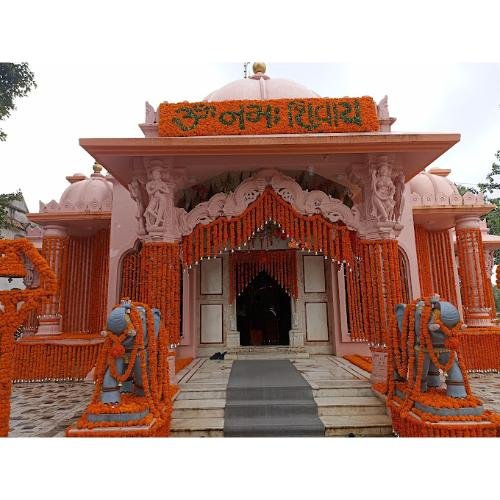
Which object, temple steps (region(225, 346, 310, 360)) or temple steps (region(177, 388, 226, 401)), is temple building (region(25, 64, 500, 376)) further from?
temple steps (region(177, 388, 226, 401))

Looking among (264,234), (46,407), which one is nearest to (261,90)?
(264,234)

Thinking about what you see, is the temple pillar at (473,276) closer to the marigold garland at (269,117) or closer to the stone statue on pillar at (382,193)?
the stone statue on pillar at (382,193)

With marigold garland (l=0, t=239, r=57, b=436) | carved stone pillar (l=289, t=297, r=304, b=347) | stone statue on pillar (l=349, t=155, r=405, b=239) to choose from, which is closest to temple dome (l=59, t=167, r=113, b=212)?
carved stone pillar (l=289, t=297, r=304, b=347)

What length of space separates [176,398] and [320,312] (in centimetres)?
480

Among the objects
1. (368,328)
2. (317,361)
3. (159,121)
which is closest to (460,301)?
(317,361)

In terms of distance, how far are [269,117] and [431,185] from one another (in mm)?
5938

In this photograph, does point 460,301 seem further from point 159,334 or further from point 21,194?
point 21,194

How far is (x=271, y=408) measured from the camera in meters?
4.73

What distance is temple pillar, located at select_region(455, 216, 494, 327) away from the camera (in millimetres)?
8594

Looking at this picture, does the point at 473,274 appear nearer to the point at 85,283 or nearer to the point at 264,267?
the point at 264,267

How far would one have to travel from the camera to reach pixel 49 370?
796 centimetres

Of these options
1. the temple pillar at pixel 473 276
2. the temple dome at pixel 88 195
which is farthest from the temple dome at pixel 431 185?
the temple dome at pixel 88 195

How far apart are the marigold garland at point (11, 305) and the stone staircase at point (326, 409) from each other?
1.93m

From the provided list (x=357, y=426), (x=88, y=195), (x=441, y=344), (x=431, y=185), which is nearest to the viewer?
(x=441, y=344)
